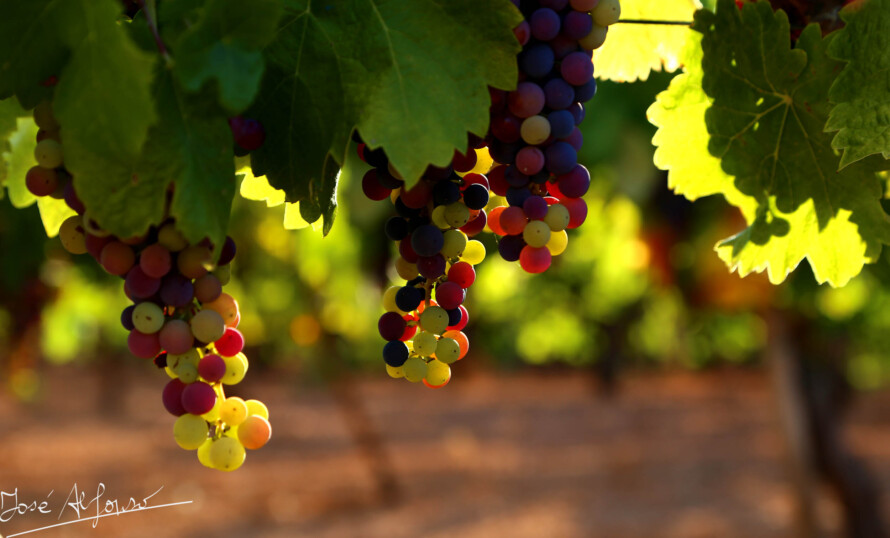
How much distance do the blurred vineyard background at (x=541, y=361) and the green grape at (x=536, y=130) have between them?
118 centimetres

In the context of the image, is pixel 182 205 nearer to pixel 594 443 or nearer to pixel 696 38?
pixel 696 38

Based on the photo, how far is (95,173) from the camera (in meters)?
0.78

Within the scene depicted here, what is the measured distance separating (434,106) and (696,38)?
507mm

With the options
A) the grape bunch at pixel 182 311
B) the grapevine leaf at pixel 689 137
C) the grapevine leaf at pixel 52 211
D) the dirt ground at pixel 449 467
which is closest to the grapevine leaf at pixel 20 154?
the grapevine leaf at pixel 52 211

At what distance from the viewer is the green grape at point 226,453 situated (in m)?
0.82

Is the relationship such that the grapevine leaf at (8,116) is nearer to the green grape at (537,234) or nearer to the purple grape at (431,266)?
the purple grape at (431,266)

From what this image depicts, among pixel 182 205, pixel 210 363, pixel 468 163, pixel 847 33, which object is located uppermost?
pixel 847 33

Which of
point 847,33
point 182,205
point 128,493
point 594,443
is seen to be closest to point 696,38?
point 847,33

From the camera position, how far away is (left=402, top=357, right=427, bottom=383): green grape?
2.89 feet

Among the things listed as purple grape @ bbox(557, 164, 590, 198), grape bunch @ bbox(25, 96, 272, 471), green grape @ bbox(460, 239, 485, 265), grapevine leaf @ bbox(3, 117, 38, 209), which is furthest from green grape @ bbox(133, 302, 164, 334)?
grapevine leaf @ bbox(3, 117, 38, 209)

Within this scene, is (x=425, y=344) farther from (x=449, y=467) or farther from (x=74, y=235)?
(x=449, y=467)

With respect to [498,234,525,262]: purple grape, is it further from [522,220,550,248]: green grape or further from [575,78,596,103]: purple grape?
[575,78,596,103]: purple grape

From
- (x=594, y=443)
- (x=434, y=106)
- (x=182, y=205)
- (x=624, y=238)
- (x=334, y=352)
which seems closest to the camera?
(x=182, y=205)

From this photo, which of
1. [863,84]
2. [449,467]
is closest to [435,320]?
[863,84]
